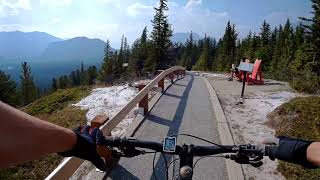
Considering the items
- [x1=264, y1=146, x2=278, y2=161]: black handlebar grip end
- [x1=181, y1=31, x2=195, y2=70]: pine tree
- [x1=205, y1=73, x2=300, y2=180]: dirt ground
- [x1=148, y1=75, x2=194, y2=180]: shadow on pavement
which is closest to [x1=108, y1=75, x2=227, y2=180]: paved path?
[x1=148, y1=75, x2=194, y2=180]: shadow on pavement

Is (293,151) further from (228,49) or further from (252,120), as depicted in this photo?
(228,49)

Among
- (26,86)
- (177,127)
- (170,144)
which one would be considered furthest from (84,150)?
(26,86)

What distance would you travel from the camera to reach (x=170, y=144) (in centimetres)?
289

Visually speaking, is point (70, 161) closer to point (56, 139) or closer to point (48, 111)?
point (56, 139)

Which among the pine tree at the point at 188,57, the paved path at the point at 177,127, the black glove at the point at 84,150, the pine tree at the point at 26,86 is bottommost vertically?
the pine tree at the point at 26,86

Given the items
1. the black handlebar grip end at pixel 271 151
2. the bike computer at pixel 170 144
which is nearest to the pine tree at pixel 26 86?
the bike computer at pixel 170 144

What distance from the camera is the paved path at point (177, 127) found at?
6840 millimetres

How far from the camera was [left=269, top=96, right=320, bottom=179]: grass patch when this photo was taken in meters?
7.18

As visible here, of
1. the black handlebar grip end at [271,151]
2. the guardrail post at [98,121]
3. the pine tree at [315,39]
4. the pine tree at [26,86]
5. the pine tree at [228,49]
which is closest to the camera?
the black handlebar grip end at [271,151]

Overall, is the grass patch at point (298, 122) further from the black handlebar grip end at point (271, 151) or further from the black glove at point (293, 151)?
the black glove at point (293, 151)

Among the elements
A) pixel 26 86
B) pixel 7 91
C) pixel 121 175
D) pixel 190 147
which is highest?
pixel 190 147

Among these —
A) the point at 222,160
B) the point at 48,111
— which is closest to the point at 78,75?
the point at 48,111

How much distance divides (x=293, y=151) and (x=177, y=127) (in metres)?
7.62

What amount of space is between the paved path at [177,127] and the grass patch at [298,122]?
1.32m
